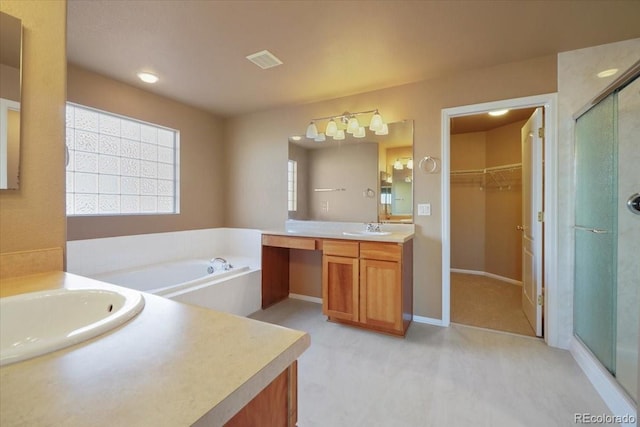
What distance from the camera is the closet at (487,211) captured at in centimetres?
393

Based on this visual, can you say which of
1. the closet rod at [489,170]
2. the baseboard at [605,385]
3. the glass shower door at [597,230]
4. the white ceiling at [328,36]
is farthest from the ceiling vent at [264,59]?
the closet rod at [489,170]

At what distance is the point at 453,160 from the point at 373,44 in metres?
3.32

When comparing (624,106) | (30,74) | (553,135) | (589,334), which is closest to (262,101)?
(30,74)

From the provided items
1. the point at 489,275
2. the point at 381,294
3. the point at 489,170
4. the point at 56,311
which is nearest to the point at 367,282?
the point at 381,294

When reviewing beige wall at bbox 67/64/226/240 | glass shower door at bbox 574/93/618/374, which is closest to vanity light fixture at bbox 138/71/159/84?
beige wall at bbox 67/64/226/240

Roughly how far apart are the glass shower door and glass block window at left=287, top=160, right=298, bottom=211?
8.67 ft

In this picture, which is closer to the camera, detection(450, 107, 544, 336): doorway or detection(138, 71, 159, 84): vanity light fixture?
detection(138, 71, 159, 84): vanity light fixture

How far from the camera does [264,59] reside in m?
2.37

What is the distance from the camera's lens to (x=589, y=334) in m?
2.00

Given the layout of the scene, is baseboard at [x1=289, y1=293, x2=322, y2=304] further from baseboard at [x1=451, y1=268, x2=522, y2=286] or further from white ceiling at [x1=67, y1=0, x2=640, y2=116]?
baseboard at [x1=451, y1=268, x2=522, y2=286]

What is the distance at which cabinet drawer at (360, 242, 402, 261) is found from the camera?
2.40m

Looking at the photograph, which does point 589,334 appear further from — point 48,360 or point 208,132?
point 208,132

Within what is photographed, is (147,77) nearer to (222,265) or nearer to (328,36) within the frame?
(328,36)

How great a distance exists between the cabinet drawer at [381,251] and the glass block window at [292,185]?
125cm
